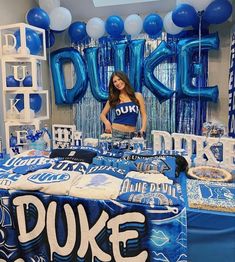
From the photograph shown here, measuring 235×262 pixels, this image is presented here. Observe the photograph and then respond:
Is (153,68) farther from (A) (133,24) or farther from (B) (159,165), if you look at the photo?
(B) (159,165)

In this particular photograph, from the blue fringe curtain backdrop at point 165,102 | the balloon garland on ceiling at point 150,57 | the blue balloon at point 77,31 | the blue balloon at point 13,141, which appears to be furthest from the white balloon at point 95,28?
the blue balloon at point 13,141

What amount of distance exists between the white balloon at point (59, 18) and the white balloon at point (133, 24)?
69 cm

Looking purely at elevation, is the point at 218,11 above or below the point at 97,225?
above

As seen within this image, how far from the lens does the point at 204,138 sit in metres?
1.53

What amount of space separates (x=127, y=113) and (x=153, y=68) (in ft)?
3.48

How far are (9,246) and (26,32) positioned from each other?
77.3 inches

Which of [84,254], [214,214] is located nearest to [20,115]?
[84,254]

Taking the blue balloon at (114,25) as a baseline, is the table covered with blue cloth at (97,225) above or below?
below

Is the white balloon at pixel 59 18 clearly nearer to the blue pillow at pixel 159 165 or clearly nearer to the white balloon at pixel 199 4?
the white balloon at pixel 199 4

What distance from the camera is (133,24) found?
3096mm

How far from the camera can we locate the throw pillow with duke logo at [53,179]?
1.09 meters

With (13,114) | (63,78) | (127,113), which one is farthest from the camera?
(63,78)

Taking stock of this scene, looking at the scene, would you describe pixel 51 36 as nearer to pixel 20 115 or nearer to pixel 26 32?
pixel 26 32

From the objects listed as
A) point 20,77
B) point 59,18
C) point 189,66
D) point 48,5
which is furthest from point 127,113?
point 48,5
